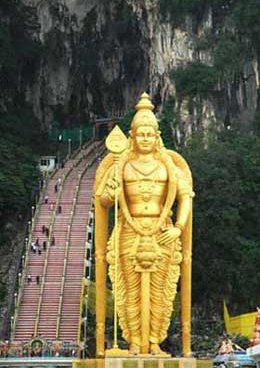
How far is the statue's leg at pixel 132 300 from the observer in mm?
10625

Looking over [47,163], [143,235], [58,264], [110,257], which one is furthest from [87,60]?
[143,235]

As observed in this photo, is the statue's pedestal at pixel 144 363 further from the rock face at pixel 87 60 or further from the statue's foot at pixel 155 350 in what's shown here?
the rock face at pixel 87 60

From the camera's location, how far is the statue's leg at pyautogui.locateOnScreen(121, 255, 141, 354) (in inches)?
418

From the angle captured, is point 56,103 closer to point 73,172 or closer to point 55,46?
point 55,46

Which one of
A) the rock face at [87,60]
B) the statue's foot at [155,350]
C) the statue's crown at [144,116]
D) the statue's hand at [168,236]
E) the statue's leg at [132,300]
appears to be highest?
the rock face at [87,60]

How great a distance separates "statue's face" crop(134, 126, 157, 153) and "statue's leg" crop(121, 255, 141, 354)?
1114 millimetres

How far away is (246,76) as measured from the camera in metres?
30.5

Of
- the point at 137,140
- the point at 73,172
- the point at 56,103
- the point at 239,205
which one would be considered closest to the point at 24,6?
the point at 56,103

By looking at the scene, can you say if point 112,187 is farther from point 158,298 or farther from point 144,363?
point 144,363

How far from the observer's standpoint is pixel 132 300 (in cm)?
1069

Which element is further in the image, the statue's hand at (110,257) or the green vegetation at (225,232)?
the green vegetation at (225,232)

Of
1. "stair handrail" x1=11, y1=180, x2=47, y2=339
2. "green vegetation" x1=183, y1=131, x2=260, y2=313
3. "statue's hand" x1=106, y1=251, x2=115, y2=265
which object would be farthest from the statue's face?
"green vegetation" x1=183, y1=131, x2=260, y2=313

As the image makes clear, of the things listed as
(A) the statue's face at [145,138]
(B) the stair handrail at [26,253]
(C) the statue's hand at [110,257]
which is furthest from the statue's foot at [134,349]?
(B) the stair handrail at [26,253]

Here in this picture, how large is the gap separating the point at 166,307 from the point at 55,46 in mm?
28235
